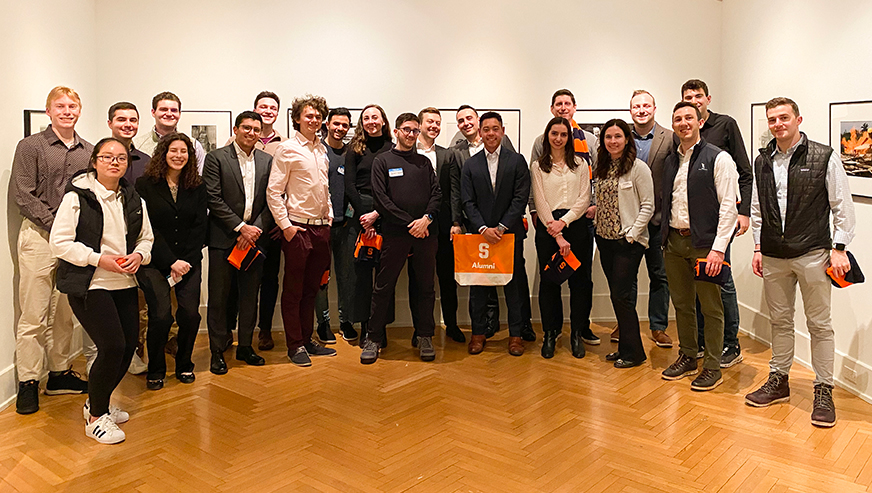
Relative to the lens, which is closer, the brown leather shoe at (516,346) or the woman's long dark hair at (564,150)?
the woman's long dark hair at (564,150)

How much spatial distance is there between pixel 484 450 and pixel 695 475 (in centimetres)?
110

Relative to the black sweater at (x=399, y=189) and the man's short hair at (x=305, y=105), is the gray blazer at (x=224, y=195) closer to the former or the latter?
the man's short hair at (x=305, y=105)

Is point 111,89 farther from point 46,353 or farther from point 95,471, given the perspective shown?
point 95,471

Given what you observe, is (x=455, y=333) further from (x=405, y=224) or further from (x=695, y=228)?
(x=695, y=228)

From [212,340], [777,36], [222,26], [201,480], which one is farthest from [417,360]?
[777,36]

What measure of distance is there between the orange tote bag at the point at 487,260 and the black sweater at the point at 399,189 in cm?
43

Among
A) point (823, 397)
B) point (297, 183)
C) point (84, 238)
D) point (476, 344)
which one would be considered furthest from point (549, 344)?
point (84, 238)

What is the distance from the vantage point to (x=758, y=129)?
19.1 feet

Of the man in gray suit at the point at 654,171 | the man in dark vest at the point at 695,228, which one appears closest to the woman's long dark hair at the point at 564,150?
the man in gray suit at the point at 654,171

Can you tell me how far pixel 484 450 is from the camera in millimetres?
3654

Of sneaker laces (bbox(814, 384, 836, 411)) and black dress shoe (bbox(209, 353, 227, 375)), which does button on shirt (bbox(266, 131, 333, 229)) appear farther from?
sneaker laces (bbox(814, 384, 836, 411))

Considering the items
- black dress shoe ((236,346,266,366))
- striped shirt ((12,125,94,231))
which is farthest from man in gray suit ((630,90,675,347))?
striped shirt ((12,125,94,231))

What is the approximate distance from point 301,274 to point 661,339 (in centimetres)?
Answer: 311

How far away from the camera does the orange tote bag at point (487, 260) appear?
17.4 ft
